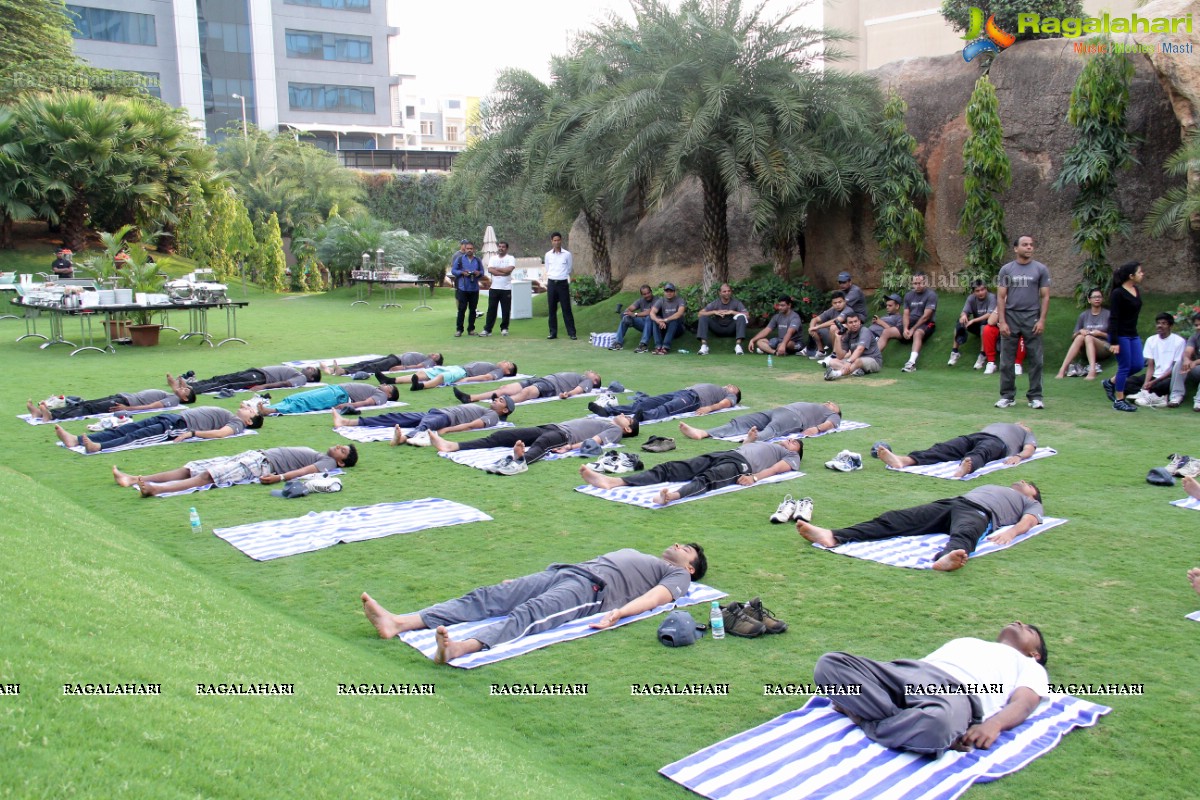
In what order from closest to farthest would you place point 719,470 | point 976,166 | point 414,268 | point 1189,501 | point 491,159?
point 1189,501 → point 719,470 → point 976,166 → point 491,159 → point 414,268

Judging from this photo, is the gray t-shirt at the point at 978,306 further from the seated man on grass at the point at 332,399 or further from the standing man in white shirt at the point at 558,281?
the seated man on grass at the point at 332,399

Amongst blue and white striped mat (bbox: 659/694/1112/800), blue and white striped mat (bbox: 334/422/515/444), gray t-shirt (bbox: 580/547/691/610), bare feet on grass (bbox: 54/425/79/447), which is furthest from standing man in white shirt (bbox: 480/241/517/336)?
blue and white striped mat (bbox: 659/694/1112/800)

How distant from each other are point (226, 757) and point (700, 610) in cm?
330

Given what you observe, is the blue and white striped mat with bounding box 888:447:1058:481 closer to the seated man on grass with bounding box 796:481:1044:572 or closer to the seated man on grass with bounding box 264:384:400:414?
the seated man on grass with bounding box 796:481:1044:572

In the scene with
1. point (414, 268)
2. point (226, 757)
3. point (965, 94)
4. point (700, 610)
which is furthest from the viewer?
point (414, 268)

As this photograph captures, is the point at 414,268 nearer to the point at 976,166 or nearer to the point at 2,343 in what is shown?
the point at 2,343

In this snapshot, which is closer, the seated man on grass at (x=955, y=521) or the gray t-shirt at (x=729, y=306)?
the seated man on grass at (x=955, y=521)

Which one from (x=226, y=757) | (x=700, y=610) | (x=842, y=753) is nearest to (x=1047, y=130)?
(x=700, y=610)

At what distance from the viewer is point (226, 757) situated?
3.02 meters

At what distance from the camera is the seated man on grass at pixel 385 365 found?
15164 mm

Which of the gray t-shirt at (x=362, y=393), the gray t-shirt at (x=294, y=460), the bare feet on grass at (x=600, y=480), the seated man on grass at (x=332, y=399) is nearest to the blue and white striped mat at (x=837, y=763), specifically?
the bare feet on grass at (x=600, y=480)

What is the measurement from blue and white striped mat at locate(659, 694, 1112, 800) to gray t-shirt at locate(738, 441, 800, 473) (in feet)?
14.9

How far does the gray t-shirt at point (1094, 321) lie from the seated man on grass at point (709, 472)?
7.37 metres

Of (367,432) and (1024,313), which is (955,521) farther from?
(367,432)
